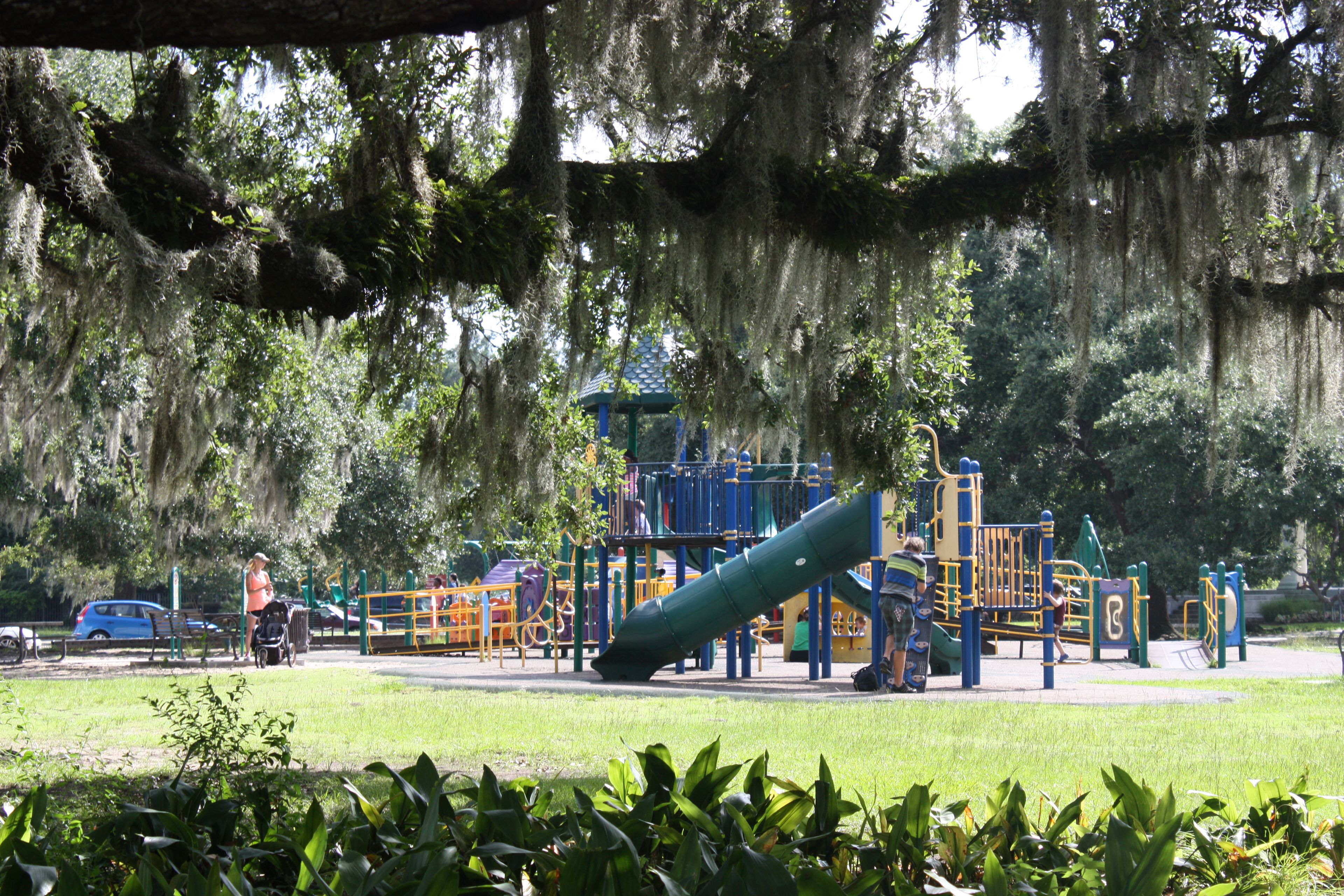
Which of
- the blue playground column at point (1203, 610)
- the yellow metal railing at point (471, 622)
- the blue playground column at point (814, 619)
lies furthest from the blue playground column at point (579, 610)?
the blue playground column at point (1203, 610)

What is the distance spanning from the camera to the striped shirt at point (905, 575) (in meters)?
12.4

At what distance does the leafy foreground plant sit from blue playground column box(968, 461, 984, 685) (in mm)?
9320

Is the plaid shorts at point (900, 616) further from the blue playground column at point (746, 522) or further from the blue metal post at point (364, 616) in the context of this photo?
the blue metal post at point (364, 616)

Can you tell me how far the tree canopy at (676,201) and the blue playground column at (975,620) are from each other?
5784 millimetres

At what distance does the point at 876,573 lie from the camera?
13359mm

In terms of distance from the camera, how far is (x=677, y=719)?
30.3 feet

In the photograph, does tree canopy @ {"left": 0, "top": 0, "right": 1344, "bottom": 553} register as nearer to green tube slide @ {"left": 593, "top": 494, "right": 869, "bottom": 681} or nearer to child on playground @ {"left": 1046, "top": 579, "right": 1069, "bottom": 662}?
green tube slide @ {"left": 593, "top": 494, "right": 869, "bottom": 681}

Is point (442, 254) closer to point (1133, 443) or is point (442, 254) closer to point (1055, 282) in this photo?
point (1055, 282)

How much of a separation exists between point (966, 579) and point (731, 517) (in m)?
3.21

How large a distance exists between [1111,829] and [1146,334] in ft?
97.7

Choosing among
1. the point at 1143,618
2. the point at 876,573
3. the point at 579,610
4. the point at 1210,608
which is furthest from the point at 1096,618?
the point at 579,610

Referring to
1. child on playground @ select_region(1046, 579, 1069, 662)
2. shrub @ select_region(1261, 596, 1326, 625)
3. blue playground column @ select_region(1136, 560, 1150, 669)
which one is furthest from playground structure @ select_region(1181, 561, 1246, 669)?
shrub @ select_region(1261, 596, 1326, 625)

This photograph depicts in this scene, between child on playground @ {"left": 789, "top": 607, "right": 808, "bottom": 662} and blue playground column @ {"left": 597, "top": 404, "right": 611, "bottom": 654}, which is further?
child on playground @ {"left": 789, "top": 607, "right": 808, "bottom": 662}

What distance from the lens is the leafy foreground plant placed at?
8.41 feet
